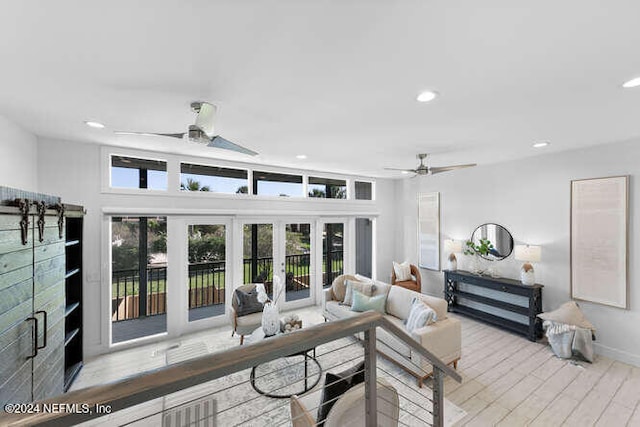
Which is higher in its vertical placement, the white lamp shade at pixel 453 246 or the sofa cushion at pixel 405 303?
the white lamp shade at pixel 453 246

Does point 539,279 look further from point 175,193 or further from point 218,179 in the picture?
point 175,193

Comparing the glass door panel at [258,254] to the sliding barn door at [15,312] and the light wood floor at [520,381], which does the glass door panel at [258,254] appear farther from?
the sliding barn door at [15,312]

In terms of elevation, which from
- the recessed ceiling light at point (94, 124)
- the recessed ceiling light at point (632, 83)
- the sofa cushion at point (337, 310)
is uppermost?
the recessed ceiling light at point (94, 124)

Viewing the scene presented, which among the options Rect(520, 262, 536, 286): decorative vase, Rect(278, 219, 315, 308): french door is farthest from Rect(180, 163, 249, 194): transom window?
Rect(520, 262, 536, 286): decorative vase

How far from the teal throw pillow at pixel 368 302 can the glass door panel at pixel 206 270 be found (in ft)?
7.42

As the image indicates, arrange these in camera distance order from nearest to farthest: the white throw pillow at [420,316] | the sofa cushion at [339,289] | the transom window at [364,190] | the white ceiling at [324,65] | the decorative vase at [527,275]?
the white ceiling at [324,65]
the white throw pillow at [420,316]
the decorative vase at [527,275]
the sofa cushion at [339,289]
the transom window at [364,190]

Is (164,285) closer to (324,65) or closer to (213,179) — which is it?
(213,179)

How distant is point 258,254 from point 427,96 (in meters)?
3.87

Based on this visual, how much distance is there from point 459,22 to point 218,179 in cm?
411

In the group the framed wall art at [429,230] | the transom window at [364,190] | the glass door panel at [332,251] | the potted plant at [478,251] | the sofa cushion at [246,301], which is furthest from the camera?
the transom window at [364,190]

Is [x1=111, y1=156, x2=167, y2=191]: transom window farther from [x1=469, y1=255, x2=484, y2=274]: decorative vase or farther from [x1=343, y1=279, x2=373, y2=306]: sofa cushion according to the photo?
[x1=469, y1=255, x2=484, y2=274]: decorative vase

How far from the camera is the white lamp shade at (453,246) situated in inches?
203

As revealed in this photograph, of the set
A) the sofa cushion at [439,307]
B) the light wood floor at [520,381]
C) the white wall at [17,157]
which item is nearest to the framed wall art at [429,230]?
Answer: the light wood floor at [520,381]

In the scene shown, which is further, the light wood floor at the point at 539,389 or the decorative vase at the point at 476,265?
the decorative vase at the point at 476,265
